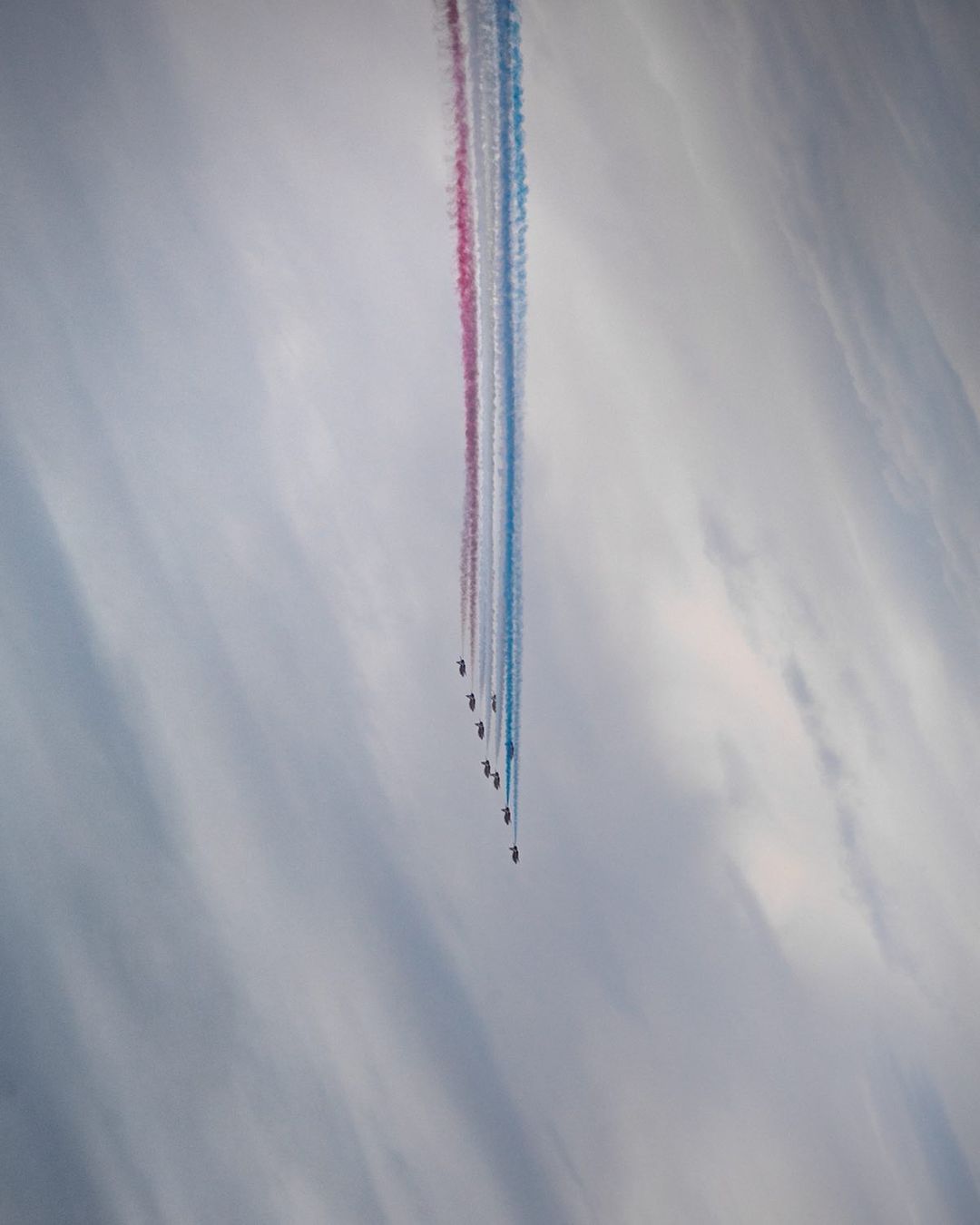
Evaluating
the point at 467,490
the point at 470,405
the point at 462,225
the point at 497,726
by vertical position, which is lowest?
the point at 497,726

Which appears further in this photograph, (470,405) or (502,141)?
(470,405)

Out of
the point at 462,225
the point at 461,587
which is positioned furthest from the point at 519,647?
the point at 462,225

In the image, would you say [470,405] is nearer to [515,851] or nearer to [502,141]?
[502,141]

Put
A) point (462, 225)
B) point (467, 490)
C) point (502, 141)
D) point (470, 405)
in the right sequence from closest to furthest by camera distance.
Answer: point (502, 141) < point (462, 225) < point (470, 405) < point (467, 490)

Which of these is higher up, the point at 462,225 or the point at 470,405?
the point at 462,225

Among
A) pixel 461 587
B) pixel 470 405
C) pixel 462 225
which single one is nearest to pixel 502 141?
pixel 462 225

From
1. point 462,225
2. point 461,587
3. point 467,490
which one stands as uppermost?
point 462,225

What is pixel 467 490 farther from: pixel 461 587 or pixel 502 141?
pixel 502 141

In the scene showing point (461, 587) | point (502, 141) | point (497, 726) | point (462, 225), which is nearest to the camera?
point (502, 141)

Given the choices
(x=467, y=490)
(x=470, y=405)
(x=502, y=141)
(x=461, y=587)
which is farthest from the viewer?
(x=461, y=587)
